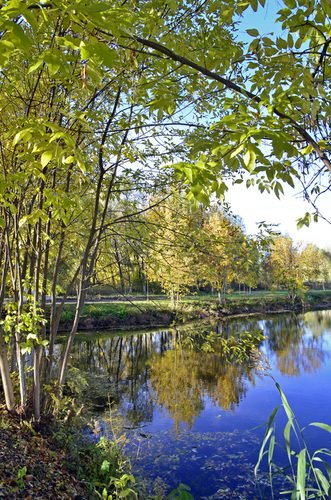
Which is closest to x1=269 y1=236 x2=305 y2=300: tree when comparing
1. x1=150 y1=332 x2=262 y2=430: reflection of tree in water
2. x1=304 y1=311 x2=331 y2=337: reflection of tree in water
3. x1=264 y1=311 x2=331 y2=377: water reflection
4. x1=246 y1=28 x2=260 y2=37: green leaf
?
x1=304 y1=311 x2=331 y2=337: reflection of tree in water

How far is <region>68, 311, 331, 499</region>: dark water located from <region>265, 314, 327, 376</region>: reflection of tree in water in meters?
0.04

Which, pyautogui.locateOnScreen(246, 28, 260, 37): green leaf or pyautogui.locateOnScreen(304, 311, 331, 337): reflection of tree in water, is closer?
pyautogui.locateOnScreen(246, 28, 260, 37): green leaf

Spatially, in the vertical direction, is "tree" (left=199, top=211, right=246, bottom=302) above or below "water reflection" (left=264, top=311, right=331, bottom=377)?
above

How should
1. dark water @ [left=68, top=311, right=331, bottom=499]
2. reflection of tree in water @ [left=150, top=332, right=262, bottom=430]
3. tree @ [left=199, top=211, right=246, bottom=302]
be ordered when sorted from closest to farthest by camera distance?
tree @ [left=199, top=211, right=246, bottom=302] < dark water @ [left=68, top=311, right=331, bottom=499] < reflection of tree in water @ [left=150, top=332, right=262, bottom=430]

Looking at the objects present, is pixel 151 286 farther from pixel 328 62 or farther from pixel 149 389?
pixel 328 62

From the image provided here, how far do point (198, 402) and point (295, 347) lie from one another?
351 inches

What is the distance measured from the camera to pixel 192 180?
164cm

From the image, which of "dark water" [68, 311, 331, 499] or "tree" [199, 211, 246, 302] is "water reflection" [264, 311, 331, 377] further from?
"tree" [199, 211, 246, 302]

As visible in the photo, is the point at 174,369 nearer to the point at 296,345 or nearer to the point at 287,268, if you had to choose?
the point at 296,345

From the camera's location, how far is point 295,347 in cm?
1673

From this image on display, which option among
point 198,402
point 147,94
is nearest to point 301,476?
point 147,94

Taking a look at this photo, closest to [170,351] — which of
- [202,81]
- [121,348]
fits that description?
[121,348]

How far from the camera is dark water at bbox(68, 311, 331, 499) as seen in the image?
5855 mm

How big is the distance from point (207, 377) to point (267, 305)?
901 inches
